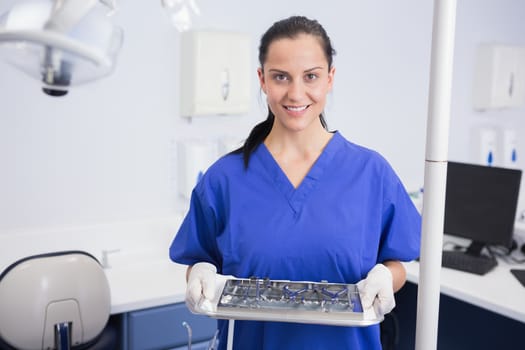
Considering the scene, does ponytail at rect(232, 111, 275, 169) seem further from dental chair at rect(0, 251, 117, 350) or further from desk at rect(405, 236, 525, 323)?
desk at rect(405, 236, 525, 323)

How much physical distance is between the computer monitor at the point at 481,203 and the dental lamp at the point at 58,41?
1875mm

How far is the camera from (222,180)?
1237 mm

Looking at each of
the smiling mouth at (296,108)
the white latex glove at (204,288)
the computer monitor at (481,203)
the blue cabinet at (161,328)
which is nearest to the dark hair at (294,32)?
the smiling mouth at (296,108)

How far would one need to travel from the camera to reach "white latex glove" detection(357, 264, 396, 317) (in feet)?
3.42

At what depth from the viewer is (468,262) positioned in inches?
87.7

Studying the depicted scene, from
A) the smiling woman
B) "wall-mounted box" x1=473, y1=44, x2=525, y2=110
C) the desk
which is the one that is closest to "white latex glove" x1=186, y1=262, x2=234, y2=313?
the smiling woman

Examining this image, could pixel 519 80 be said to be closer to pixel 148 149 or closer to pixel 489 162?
pixel 489 162

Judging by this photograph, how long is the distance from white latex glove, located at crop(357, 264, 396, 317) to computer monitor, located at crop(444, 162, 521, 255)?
129 cm

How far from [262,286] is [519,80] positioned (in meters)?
2.79

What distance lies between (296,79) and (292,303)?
1.45 feet

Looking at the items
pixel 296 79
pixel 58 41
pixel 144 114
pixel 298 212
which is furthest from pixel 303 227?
pixel 144 114

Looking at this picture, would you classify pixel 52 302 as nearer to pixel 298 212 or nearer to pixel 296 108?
pixel 298 212

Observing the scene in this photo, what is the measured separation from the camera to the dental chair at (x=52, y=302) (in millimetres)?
1520

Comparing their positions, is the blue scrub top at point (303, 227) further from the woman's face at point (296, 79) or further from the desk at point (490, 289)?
the desk at point (490, 289)
